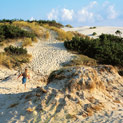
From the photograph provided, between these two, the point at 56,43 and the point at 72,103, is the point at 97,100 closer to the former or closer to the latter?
the point at 72,103

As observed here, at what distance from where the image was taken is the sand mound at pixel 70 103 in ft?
15.5

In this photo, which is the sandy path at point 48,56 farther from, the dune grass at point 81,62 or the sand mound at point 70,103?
the sand mound at point 70,103

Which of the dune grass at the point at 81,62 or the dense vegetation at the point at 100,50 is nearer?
the dune grass at the point at 81,62

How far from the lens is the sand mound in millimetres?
4727

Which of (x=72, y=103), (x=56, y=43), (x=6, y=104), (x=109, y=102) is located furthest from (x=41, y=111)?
(x=56, y=43)

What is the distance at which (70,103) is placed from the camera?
16.9 ft

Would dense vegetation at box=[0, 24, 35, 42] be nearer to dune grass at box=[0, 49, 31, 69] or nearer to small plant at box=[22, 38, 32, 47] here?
small plant at box=[22, 38, 32, 47]

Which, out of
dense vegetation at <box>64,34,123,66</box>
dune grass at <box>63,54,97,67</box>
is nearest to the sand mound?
dune grass at <box>63,54,97,67</box>

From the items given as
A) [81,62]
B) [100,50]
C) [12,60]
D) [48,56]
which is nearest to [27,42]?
[48,56]

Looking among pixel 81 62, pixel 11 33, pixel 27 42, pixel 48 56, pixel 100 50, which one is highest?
pixel 11 33

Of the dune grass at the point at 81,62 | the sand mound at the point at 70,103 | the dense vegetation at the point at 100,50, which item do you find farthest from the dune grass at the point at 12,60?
the sand mound at the point at 70,103

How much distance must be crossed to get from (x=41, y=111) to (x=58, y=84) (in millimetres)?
1228

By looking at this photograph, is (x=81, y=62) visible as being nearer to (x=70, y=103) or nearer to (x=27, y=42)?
(x=27, y=42)

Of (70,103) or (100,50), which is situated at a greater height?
(100,50)
